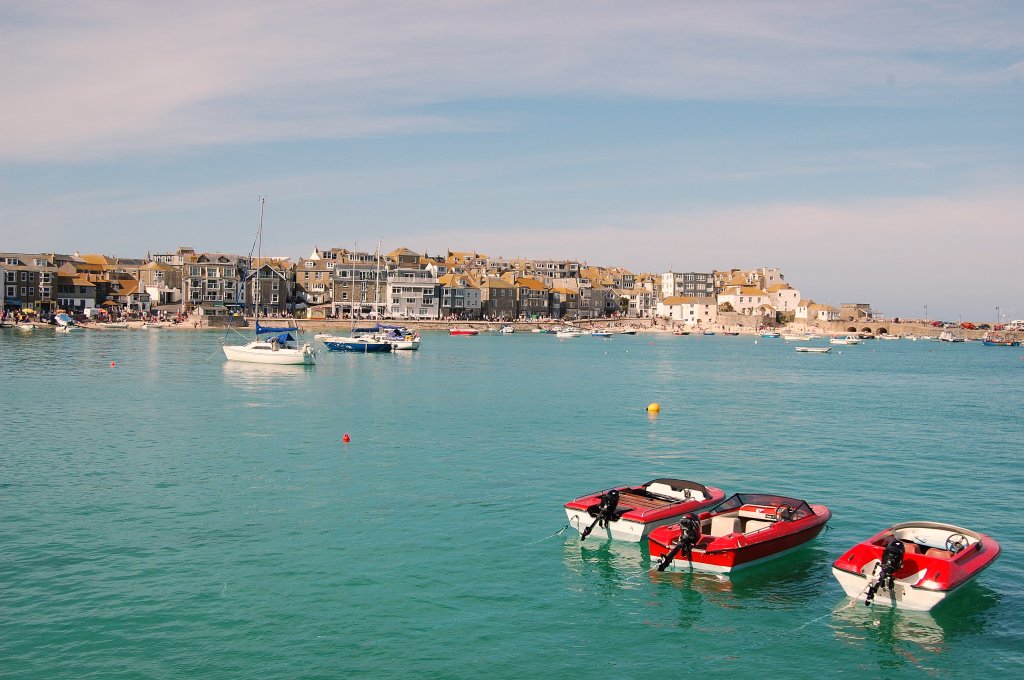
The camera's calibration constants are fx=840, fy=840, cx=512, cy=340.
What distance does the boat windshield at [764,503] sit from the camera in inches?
832

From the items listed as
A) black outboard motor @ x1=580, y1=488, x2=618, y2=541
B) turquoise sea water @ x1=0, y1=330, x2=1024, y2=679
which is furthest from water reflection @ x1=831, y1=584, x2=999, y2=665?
black outboard motor @ x1=580, y1=488, x2=618, y2=541

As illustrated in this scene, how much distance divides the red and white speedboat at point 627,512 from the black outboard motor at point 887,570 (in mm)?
5654

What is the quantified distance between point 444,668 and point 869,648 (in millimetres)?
7989

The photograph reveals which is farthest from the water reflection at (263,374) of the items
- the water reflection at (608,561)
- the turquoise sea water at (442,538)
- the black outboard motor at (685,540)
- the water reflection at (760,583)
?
the water reflection at (760,583)

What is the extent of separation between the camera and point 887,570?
55.6 ft

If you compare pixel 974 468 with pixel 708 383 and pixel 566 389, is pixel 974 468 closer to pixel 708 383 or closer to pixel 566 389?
pixel 566 389

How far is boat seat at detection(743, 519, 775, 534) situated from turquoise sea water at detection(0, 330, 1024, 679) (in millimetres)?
1029

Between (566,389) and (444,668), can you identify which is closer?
(444,668)

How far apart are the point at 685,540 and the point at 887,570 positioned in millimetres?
4168

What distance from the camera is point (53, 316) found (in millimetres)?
137625

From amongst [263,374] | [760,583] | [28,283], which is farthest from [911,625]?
[28,283]

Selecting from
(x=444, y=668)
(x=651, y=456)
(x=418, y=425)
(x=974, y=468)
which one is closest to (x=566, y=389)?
(x=418, y=425)

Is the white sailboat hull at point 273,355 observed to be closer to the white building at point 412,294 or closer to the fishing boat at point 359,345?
the fishing boat at point 359,345

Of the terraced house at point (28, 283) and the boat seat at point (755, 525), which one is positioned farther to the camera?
the terraced house at point (28, 283)
